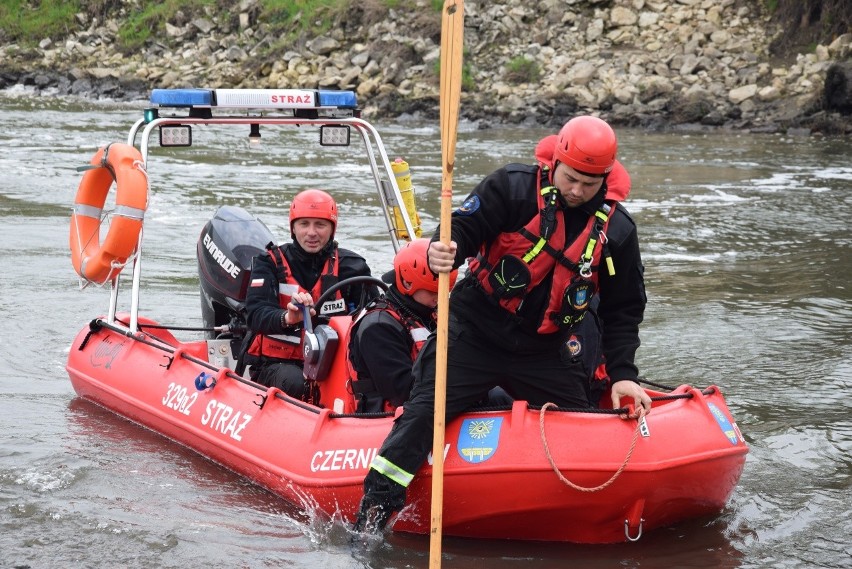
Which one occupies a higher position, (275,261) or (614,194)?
(614,194)

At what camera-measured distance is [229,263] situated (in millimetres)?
6883

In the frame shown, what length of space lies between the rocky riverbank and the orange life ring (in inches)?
752

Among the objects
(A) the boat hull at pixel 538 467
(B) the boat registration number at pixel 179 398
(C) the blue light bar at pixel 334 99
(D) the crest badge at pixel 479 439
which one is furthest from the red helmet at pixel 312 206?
(D) the crest badge at pixel 479 439

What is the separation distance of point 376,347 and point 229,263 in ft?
6.82

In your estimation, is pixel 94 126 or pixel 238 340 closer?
pixel 238 340

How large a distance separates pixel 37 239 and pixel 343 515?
8.68 metres

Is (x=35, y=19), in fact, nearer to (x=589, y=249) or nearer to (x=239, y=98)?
(x=239, y=98)

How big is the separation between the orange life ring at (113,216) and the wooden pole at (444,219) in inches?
99.9

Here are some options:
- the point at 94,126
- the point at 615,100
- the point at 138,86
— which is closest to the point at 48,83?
the point at 138,86

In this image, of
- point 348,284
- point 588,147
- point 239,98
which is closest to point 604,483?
point 588,147

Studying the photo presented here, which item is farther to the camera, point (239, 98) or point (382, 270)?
point (382, 270)

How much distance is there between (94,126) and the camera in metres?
24.6

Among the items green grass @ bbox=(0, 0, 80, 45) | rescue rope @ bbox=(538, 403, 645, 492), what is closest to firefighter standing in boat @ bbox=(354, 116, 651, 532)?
rescue rope @ bbox=(538, 403, 645, 492)

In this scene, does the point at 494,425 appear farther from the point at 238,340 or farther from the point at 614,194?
the point at 238,340
